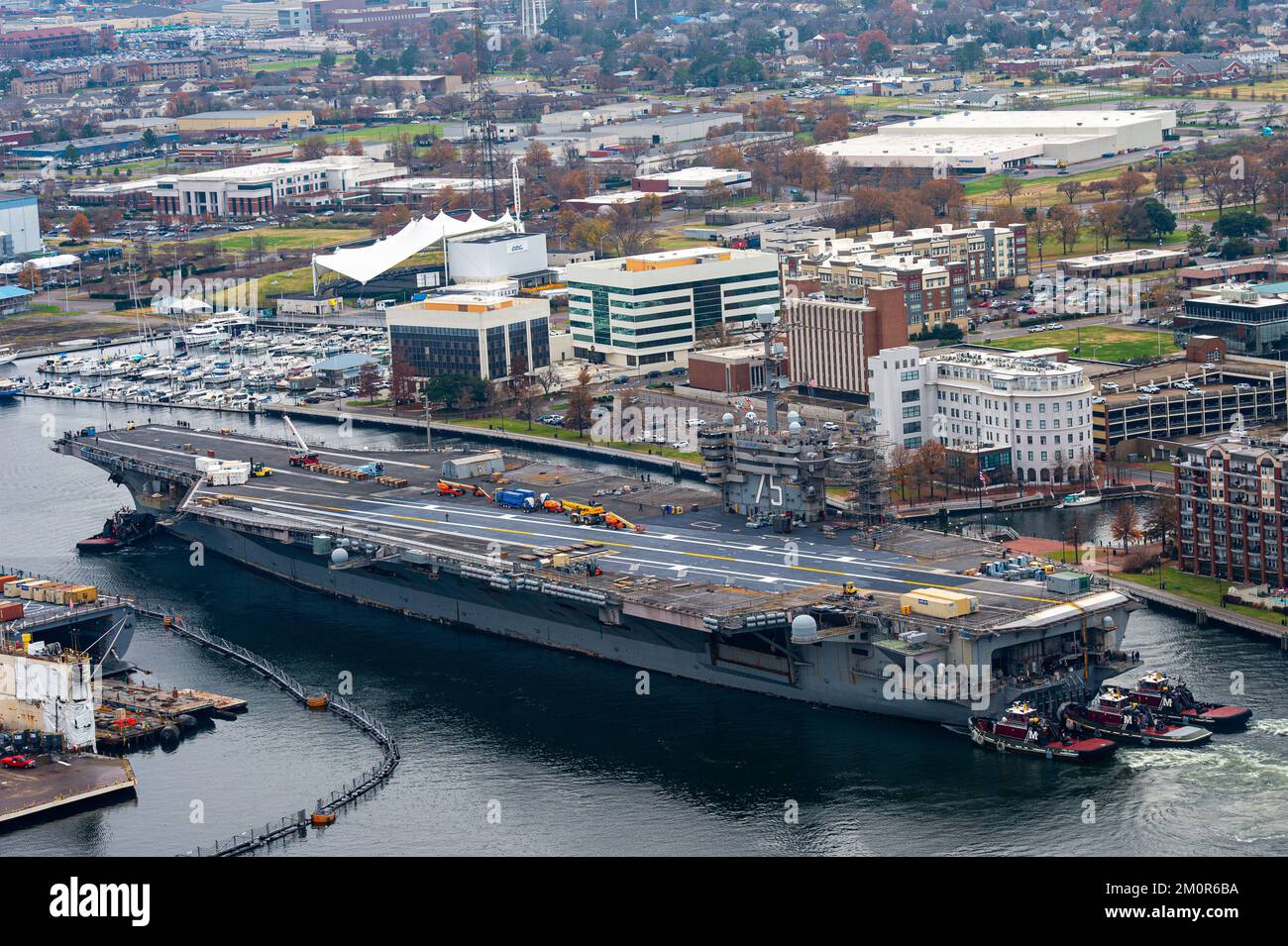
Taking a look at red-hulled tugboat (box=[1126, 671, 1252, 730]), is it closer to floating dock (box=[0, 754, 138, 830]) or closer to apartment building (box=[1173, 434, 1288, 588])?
apartment building (box=[1173, 434, 1288, 588])

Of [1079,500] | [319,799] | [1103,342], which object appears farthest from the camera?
[1103,342]

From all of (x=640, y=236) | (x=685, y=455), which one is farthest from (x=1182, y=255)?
(x=685, y=455)

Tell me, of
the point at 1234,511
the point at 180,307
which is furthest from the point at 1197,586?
the point at 180,307

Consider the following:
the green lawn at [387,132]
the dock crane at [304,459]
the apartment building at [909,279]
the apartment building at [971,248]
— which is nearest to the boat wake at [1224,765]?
the dock crane at [304,459]

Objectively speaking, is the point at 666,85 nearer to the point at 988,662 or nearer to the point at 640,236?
the point at 640,236

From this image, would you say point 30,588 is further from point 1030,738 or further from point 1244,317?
point 1244,317

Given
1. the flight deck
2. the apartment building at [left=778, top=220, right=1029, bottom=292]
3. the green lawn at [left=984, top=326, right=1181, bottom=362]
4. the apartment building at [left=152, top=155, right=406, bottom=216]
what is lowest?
the green lawn at [left=984, top=326, right=1181, bottom=362]

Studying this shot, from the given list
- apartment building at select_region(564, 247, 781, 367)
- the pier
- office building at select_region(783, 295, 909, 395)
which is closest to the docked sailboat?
office building at select_region(783, 295, 909, 395)
